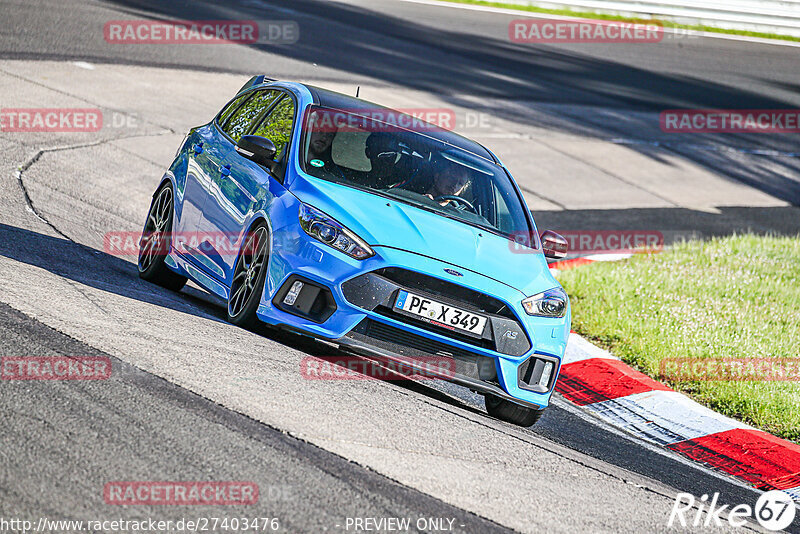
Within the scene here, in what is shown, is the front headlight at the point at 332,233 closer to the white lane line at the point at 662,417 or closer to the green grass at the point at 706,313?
the white lane line at the point at 662,417

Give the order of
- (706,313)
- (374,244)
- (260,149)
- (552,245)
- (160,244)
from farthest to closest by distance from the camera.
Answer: (706,313), (160,244), (552,245), (260,149), (374,244)

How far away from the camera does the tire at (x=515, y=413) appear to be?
650cm

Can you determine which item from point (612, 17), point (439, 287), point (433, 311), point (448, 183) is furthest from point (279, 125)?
point (612, 17)

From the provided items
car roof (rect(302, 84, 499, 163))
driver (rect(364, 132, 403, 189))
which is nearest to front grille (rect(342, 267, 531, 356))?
driver (rect(364, 132, 403, 189))

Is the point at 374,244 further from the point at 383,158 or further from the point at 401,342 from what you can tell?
the point at 383,158

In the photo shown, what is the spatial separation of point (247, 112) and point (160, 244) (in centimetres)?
119

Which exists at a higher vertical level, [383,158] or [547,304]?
[383,158]

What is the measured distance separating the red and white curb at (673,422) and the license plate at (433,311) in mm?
1861

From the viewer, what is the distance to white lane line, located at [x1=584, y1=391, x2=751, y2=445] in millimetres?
7242

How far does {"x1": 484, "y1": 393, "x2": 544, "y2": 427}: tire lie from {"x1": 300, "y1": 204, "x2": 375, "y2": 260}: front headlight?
47.8 inches

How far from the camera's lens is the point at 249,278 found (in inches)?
259

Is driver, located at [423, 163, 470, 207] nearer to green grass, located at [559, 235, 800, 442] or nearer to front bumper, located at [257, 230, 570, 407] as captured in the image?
front bumper, located at [257, 230, 570, 407]

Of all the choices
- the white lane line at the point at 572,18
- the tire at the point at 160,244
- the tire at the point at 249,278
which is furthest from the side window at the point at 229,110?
the white lane line at the point at 572,18

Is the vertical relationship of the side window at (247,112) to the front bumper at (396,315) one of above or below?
above
